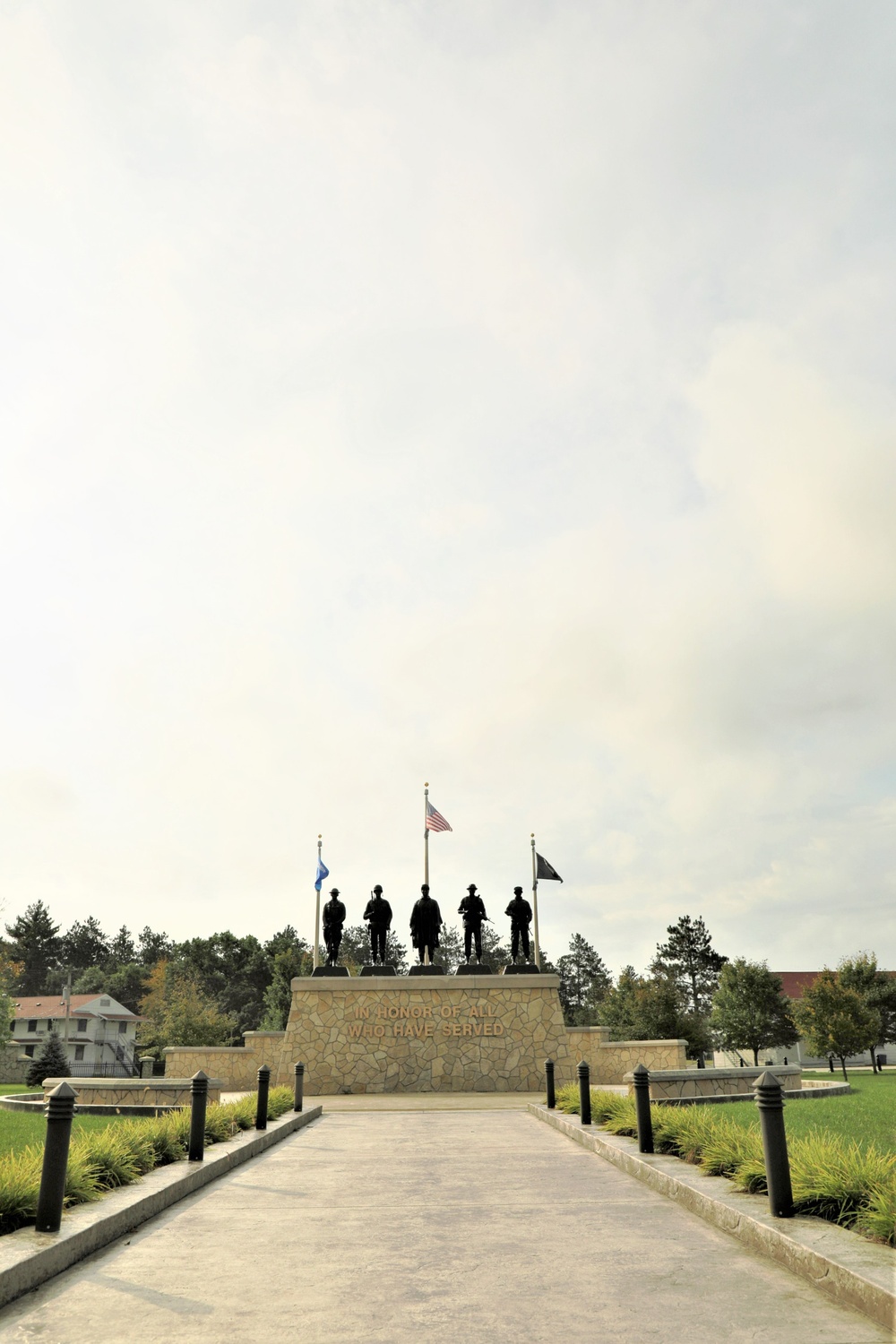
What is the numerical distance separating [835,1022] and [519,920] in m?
12.1

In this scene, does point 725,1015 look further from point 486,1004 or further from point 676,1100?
point 676,1100

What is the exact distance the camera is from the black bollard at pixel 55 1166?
20.2 feet

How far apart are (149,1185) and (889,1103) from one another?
1406cm

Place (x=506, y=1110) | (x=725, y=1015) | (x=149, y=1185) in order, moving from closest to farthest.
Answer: (x=149, y=1185) → (x=506, y=1110) → (x=725, y=1015)

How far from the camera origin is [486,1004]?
26516 mm

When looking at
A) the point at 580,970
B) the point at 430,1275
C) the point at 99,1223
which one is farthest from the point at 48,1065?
the point at 580,970

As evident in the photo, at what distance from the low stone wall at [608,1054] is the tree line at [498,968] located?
28.8ft

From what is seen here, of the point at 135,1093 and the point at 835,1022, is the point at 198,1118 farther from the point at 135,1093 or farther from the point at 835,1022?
the point at 835,1022

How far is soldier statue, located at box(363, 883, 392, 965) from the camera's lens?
2750 cm

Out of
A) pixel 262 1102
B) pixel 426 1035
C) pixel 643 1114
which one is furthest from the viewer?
pixel 426 1035

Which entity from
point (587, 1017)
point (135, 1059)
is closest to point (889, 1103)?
point (587, 1017)

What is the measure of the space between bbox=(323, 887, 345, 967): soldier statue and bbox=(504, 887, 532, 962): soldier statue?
494 centimetres

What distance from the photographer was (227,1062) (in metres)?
26.9

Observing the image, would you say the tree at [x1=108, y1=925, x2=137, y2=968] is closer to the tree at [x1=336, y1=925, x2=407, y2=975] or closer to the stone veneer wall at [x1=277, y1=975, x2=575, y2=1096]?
the tree at [x1=336, y1=925, x2=407, y2=975]
